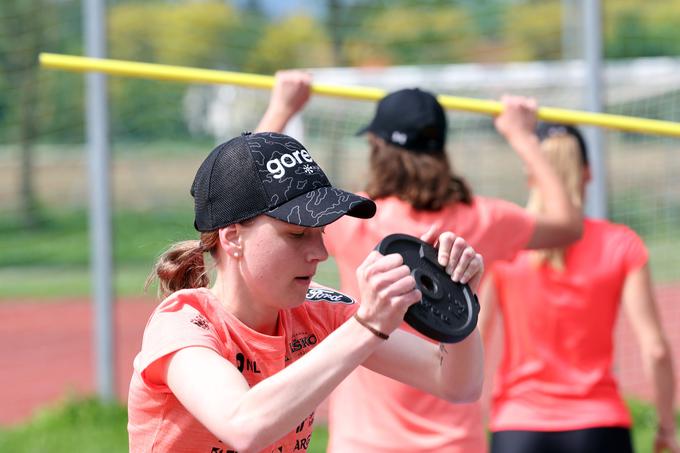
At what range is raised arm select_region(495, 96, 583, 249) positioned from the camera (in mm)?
4270

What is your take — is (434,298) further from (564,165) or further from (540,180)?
(564,165)

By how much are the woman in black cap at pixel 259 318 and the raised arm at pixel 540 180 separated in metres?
1.45

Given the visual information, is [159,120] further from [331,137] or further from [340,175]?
[331,137]

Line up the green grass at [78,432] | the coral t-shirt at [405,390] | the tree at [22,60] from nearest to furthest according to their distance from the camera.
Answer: the coral t-shirt at [405,390] < the green grass at [78,432] < the tree at [22,60]

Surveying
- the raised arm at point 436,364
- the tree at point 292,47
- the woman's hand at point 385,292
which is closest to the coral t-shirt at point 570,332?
the raised arm at point 436,364

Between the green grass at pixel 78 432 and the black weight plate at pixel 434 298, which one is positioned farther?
the green grass at pixel 78 432

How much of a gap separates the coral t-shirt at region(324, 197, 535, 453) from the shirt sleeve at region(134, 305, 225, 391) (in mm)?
1404

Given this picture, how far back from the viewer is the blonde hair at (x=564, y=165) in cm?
462

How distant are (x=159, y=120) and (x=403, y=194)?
43.5 ft

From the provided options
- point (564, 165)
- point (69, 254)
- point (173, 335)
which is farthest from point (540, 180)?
point (69, 254)

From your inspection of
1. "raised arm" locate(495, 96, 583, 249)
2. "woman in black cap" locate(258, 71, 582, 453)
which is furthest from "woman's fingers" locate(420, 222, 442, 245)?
"raised arm" locate(495, 96, 583, 249)

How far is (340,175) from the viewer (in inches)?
493

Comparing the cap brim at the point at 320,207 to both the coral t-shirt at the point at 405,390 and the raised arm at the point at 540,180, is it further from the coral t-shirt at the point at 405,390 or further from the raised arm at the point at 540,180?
the raised arm at the point at 540,180

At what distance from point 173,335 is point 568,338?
2.36 metres
